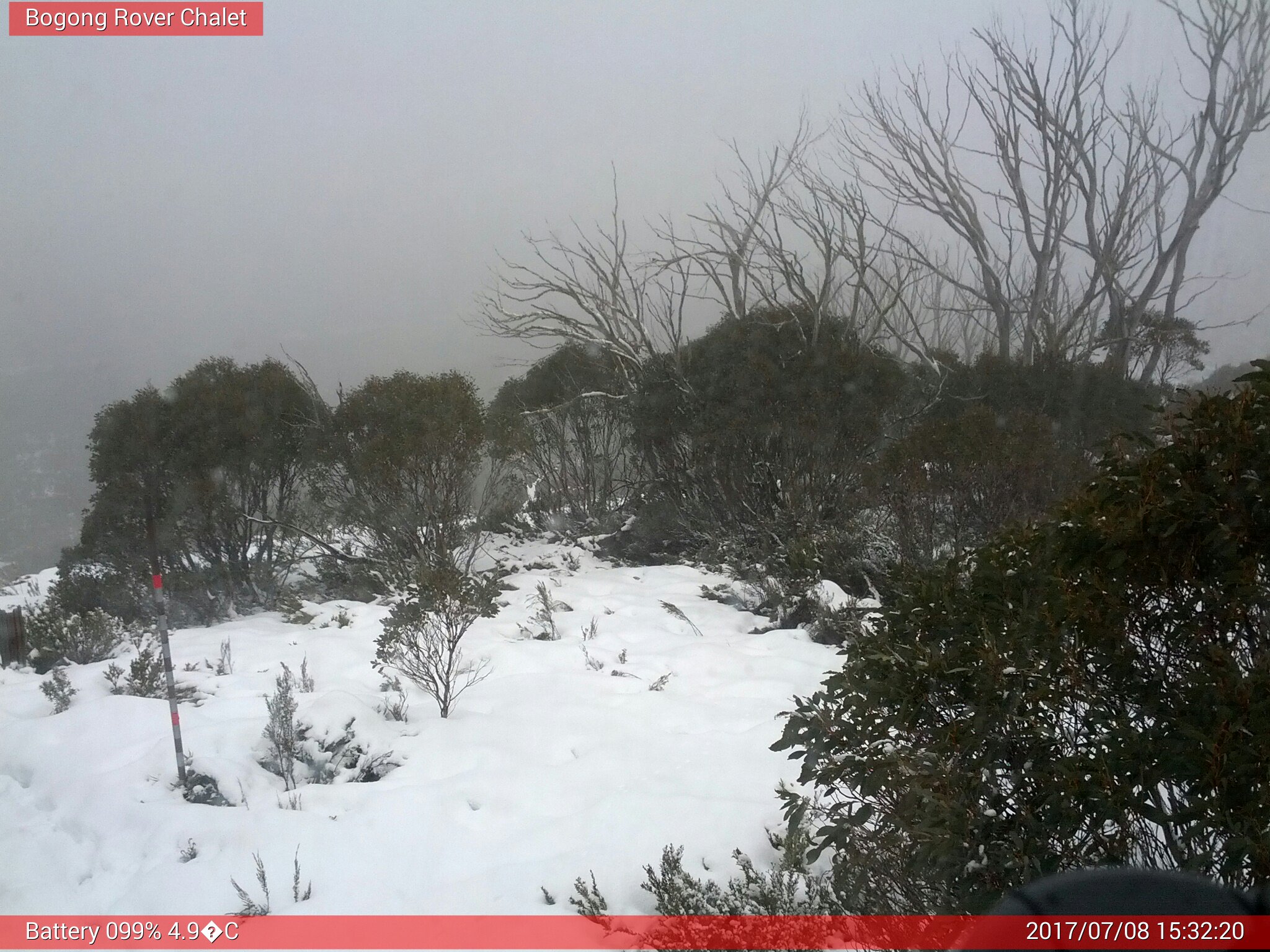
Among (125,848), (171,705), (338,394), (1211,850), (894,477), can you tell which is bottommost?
(125,848)

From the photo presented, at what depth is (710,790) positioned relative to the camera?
3.36m

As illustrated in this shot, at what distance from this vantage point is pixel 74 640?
623 centimetres

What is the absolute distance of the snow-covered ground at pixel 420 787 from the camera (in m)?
2.77

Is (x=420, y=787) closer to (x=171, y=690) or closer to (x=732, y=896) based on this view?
(x=171, y=690)

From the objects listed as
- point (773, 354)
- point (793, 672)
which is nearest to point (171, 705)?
point (793, 672)

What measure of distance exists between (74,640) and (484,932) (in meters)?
5.47

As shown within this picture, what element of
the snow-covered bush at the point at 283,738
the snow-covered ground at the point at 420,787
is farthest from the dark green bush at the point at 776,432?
the snow-covered bush at the point at 283,738

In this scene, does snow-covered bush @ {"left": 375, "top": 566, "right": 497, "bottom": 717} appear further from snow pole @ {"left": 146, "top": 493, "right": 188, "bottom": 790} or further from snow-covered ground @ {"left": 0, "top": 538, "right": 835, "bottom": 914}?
snow pole @ {"left": 146, "top": 493, "right": 188, "bottom": 790}

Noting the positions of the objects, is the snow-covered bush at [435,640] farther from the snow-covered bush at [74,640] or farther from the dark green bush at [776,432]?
the dark green bush at [776,432]

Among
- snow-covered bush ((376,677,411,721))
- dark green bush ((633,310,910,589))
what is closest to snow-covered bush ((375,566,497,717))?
snow-covered bush ((376,677,411,721))

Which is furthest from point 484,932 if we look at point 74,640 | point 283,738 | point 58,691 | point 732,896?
point 74,640

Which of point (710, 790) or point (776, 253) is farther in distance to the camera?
point (776, 253)

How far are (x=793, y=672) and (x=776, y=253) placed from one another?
8.11m

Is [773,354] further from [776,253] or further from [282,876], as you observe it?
[282,876]
